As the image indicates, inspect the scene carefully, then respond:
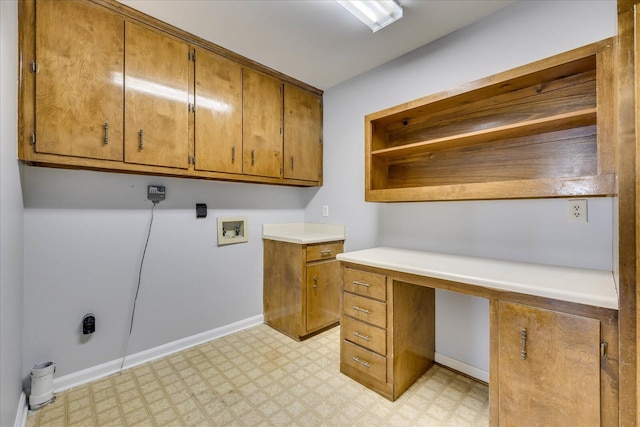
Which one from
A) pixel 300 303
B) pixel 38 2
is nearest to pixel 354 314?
pixel 300 303

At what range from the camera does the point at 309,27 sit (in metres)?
1.83

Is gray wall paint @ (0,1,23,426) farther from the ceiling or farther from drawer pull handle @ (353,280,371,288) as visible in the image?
drawer pull handle @ (353,280,371,288)

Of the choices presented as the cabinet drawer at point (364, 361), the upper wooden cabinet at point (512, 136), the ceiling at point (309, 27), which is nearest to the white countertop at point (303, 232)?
the upper wooden cabinet at point (512, 136)

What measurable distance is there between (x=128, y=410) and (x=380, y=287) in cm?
160

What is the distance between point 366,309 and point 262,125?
173 centimetres

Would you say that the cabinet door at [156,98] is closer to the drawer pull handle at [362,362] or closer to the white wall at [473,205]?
the white wall at [473,205]

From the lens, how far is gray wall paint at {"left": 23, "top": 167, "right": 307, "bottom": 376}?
5.37ft

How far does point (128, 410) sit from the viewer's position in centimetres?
152

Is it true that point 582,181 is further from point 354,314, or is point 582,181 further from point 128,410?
point 128,410

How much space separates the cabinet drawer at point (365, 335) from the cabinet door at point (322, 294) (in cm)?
59

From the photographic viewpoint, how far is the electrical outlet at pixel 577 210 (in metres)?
1.41

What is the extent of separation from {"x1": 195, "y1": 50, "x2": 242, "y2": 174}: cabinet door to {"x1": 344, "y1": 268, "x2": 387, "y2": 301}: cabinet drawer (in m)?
1.24

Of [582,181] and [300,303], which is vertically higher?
[582,181]

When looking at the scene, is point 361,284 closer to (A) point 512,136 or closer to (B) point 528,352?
(B) point 528,352
